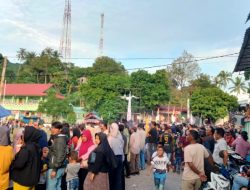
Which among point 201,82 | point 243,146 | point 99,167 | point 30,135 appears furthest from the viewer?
point 201,82

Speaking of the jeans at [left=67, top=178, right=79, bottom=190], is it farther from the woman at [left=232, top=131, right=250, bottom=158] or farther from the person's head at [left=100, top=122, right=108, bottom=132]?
the woman at [left=232, top=131, right=250, bottom=158]

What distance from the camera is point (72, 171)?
24.6 feet

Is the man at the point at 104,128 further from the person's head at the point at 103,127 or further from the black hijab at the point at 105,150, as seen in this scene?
the black hijab at the point at 105,150

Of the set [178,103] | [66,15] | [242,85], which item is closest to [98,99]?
[66,15]

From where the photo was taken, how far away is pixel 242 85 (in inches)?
2822

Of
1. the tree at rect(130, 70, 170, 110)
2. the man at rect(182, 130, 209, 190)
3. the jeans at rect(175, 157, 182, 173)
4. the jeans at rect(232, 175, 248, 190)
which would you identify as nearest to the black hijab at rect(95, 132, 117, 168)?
the man at rect(182, 130, 209, 190)

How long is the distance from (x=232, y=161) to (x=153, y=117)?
40.4 meters

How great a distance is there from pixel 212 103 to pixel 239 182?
4083cm

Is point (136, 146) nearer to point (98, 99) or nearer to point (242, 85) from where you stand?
point (98, 99)

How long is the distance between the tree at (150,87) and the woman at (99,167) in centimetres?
3899

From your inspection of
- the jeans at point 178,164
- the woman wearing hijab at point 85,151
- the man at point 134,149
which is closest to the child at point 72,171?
the woman wearing hijab at point 85,151

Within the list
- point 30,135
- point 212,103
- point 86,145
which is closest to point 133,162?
point 86,145

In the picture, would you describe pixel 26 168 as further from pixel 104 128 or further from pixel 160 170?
pixel 104 128

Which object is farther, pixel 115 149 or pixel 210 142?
pixel 210 142
